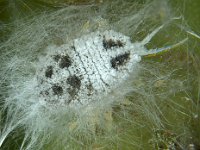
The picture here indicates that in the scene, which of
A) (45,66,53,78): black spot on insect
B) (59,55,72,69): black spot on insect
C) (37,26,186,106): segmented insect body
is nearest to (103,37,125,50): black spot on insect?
(37,26,186,106): segmented insect body

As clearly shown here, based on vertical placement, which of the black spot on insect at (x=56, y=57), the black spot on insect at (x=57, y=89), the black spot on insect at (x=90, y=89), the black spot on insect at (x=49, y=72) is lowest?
the black spot on insect at (x=90, y=89)

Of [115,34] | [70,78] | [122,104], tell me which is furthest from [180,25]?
[70,78]

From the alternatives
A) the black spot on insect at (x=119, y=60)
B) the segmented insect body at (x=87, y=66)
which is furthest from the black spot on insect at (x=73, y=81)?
the black spot on insect at (x=119, y=60)

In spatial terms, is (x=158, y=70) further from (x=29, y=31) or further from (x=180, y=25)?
(x=29, y=31)

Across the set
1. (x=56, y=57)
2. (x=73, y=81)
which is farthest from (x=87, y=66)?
(x=56, y=57)

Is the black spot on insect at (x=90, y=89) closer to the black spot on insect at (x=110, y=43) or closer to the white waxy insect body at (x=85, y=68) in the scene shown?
the white waxy insect body at (x=85, y=68)
